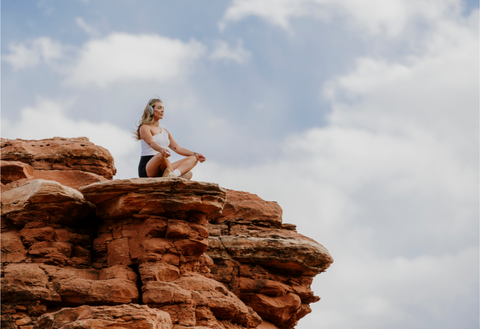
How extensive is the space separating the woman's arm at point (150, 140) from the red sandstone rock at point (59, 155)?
3.46 m

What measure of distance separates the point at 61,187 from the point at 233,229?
5745mm

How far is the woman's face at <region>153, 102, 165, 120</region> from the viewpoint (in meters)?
13.4

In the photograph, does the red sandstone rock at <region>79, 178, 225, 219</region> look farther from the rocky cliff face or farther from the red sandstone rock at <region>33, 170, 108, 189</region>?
the red sandstone rock at <region>33, 170, 108, 189</region>

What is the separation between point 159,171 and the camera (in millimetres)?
12891

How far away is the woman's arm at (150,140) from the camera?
41.1 feet

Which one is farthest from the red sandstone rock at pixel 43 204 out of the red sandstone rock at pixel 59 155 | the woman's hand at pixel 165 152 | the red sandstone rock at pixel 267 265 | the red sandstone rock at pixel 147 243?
the red sandstone rock at pixel 267 265

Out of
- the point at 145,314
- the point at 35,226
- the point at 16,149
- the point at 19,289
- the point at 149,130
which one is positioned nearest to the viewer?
the point at 145,314

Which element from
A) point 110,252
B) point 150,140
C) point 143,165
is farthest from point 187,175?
point 110,252

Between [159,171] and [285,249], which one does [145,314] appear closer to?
[159,171]

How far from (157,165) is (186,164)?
760mm

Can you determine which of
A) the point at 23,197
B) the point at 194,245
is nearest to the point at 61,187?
the point at 23,197

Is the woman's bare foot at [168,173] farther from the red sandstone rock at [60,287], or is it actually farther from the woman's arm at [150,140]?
the red sandstone rock at [60,287]

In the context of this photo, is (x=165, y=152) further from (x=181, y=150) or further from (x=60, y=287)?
(x=60, y=287)

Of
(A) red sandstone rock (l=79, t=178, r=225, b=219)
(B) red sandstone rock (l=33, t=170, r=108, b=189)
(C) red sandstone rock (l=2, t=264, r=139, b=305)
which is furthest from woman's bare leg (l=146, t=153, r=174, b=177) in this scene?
(B) red sandstone rock (l=33, t=170, r=108, b=189)
